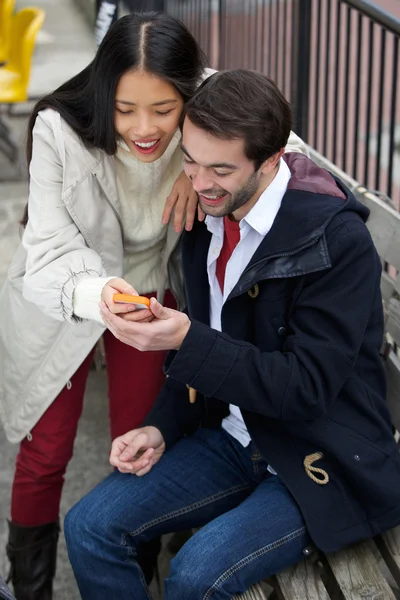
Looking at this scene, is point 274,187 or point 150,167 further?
point 150,167

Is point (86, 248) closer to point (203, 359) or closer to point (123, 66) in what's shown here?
point (123, 66)

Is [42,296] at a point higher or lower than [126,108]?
lower

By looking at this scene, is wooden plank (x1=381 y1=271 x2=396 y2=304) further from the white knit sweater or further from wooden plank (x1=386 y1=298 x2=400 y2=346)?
the white knit sweater

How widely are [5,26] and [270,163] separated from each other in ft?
21.9

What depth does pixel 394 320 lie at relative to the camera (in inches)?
110

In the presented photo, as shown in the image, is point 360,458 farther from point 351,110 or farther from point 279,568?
point 351,110

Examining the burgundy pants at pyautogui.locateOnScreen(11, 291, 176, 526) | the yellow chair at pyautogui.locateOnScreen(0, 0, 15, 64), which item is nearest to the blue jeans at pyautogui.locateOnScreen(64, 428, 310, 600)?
the burgundy pants at pyautogui.locateOnScreen(11, 291, 176, 526)

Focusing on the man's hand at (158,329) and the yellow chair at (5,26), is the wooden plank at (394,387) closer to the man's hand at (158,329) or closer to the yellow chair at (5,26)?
the man's hand at (158,329)

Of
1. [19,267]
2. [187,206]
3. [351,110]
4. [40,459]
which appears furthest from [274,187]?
[351,110]

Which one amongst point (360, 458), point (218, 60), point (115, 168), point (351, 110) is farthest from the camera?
point (351, 110)

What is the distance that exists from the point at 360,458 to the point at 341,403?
0.52 feet

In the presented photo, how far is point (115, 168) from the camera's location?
2809mm

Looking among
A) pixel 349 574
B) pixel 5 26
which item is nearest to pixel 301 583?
pixel 349 574

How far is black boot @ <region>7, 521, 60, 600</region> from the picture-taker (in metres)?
2.98
